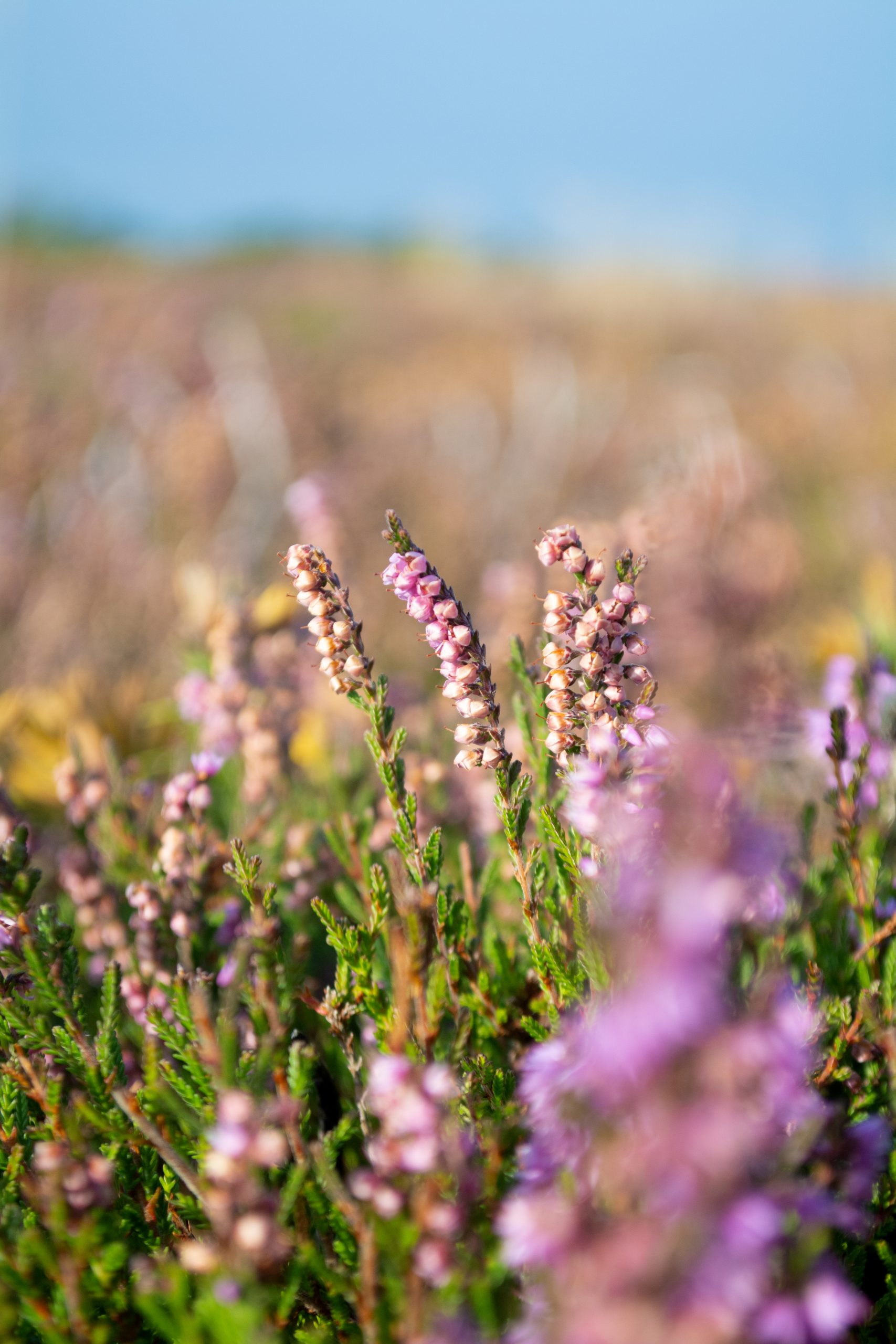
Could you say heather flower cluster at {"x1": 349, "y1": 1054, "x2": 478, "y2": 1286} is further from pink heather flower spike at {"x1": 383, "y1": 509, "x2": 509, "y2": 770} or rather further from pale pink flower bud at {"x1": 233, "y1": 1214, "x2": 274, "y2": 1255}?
pink heather flower spike at {"x1": 383, "y1": 509, "x2": 509, "y2": 770}

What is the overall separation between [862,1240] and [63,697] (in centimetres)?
247

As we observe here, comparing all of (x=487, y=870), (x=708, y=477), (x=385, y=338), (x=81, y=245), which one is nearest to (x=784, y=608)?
(x=708, y=477)

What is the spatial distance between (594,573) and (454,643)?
20cm

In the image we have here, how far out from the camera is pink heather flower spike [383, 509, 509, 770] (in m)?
1.11

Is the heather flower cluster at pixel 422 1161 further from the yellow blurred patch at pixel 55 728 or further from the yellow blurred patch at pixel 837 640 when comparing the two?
the yellow blurred patch at pixel 837 640

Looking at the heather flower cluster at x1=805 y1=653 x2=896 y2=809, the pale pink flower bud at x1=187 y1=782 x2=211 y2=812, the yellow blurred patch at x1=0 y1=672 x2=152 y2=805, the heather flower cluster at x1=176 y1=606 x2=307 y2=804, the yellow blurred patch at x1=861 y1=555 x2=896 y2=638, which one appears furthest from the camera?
the yellow blurred patch at x1=861 y1=555 x2=896 y2=638

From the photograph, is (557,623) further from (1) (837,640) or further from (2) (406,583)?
(1) (837,640)

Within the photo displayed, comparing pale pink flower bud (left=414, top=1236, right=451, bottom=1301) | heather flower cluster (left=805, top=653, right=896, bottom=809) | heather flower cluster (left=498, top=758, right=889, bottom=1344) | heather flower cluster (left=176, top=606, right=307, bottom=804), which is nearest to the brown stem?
pale pink flower bud (left=414, top=1236, right=451, bottom=1301)

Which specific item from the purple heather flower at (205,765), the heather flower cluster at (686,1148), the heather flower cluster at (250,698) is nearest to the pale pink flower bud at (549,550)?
the heather flower cluster at (686,1148)

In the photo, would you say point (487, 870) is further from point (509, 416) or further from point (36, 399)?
point (509, 416)

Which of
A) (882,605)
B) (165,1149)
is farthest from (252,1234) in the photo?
(882,605)

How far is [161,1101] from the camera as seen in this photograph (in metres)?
1.13

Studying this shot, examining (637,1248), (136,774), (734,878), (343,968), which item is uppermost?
(136,774)

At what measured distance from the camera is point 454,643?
1.13m
